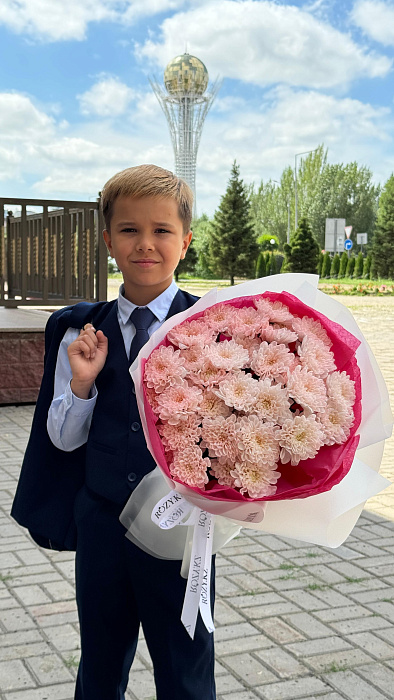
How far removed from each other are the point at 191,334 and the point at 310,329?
9.7 inches

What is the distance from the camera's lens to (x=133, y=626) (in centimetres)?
212

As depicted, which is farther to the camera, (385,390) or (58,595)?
(58,595)

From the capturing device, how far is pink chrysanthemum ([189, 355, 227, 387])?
1.61 meters

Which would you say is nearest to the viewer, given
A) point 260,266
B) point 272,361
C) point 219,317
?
point 272,361

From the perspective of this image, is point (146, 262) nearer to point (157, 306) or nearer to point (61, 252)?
point (157, 306)

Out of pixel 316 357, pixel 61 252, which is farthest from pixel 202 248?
pixel 316 357

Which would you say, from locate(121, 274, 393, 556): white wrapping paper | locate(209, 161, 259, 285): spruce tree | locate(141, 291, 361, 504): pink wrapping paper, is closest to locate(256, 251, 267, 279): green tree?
locate(209, 161, 259, 285): spruce tree

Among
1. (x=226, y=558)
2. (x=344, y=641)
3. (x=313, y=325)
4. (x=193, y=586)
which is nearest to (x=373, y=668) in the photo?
(x=344, y=641)

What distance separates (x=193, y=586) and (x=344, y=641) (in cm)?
187

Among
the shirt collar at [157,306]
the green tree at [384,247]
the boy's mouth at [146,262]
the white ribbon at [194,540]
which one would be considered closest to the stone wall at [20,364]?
the shirt collar at [157,306]

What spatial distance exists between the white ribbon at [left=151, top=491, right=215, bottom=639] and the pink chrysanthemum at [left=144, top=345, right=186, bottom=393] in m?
0.22

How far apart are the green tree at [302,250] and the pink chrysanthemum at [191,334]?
2048 inches

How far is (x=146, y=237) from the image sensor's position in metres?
1.97

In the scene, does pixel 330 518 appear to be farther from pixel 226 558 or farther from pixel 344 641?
pixel 226 558
